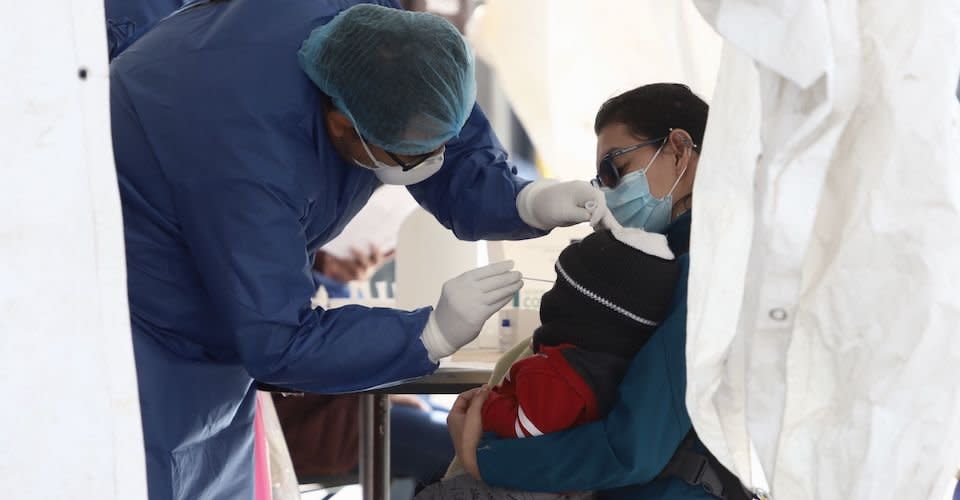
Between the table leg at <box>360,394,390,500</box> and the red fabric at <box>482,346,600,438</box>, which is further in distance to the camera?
Result: the table leg at <box>360,394,390,500</box>

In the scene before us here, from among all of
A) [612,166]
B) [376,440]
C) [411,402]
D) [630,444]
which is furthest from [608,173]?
[411,402]

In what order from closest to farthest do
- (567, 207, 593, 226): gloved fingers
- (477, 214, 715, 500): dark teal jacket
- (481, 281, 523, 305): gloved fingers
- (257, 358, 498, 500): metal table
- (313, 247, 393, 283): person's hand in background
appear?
(477, 214, 715, 500): dark teal jacket
(481, 281, 523, 305): gloved fingers
(567, 207, 593, 226): gloved fingers
(257, 358, 498, 500): metal table
(313, 247, 393, 283): person's hand in background

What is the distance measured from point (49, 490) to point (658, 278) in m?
0.68

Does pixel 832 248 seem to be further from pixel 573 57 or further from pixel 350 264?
pixel 350 264

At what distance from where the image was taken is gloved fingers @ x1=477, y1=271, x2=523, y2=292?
53.6 inches

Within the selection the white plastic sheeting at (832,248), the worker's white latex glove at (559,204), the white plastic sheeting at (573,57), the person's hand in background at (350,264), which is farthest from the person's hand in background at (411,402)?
the white plastic sheeting at (832,248)

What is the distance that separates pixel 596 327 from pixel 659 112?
15.7 inches

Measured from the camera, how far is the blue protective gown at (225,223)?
1.24m

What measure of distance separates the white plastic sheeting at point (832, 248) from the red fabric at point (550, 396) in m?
0.25

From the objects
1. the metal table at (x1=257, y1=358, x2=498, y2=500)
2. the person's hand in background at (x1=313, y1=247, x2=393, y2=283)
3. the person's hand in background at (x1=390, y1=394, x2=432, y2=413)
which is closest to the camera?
the metal table at (x1=257, y1=358, x2=498, y2=500)

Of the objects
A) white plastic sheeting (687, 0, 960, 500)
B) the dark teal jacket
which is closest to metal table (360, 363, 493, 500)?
the dark teal jacket

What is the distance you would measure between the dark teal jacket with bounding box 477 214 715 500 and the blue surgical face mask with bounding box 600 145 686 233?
190mm

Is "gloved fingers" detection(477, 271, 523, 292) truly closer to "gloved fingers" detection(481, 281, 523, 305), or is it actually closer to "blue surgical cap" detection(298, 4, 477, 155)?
"gloved fingers" detection(481, 281, 523, 305)

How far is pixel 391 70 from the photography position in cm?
127
